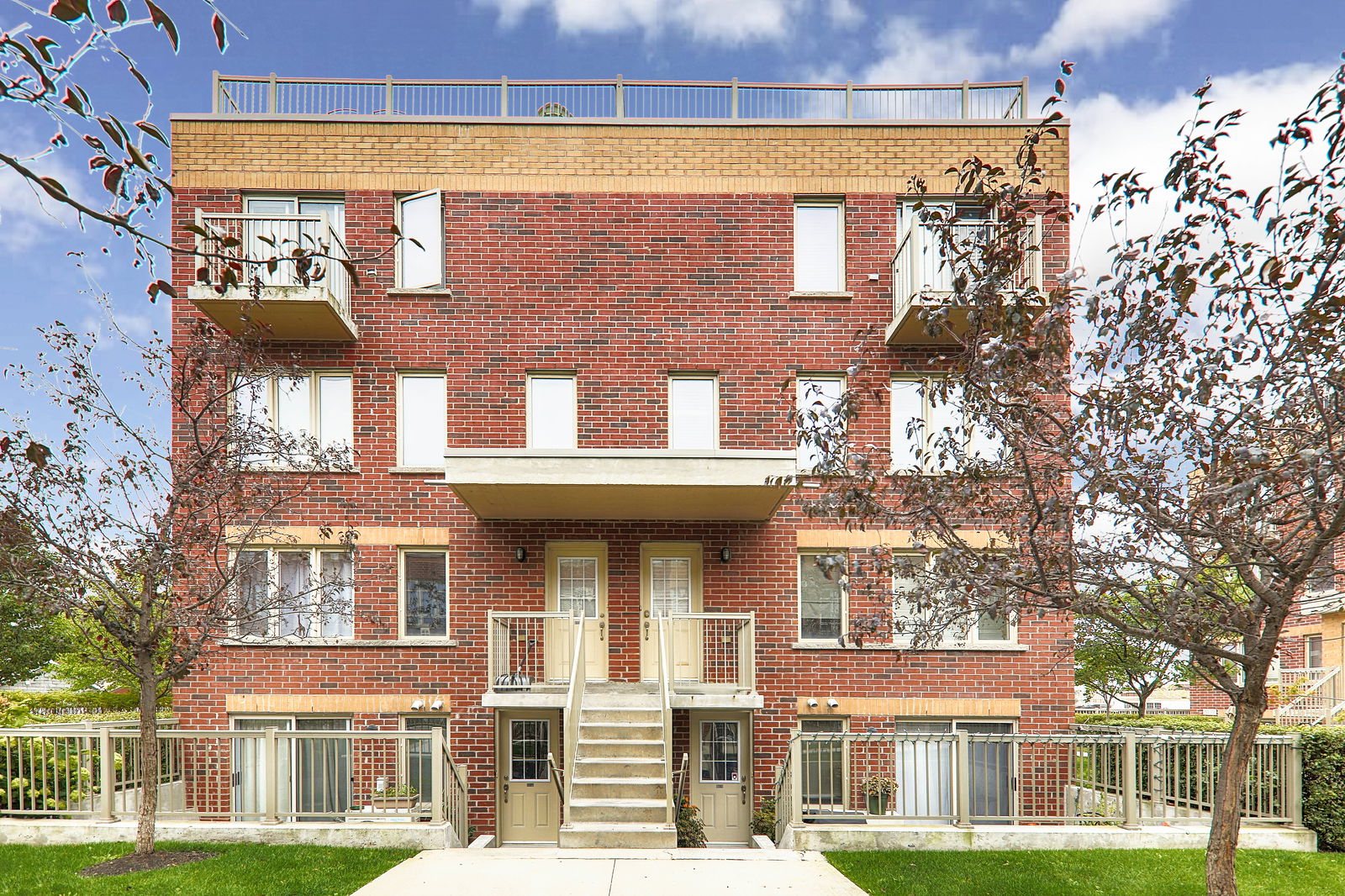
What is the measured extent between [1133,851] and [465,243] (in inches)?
491

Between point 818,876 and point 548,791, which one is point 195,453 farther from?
point 818,876

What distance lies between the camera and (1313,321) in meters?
6.50

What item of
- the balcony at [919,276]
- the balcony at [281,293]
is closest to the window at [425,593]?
the balcony at [281,293]

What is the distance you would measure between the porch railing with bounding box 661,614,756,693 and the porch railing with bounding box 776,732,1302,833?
5.28 ft

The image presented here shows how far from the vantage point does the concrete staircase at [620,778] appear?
10.6 meters

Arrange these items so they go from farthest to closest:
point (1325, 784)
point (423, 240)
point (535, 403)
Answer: point (423, 240) → point (535, 403) → point (1325, 784)

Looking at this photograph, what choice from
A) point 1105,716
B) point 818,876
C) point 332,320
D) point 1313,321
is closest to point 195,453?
point 332,320

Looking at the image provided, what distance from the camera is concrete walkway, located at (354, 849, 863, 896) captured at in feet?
27.9

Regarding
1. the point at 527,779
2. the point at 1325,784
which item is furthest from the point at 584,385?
the point at 1325,784

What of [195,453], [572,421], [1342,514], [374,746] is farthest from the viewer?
[572,421]

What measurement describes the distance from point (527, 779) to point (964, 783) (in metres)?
6.53

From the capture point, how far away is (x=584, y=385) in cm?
1506

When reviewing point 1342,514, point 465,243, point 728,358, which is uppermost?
point 465,243

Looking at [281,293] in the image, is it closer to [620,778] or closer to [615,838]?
[620,778]
